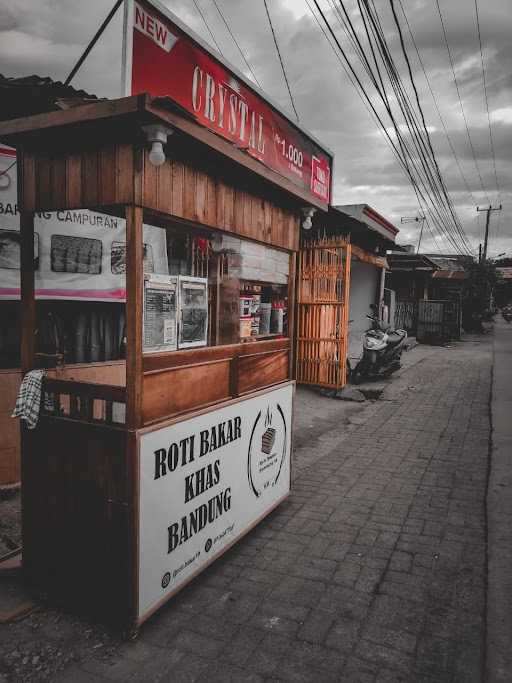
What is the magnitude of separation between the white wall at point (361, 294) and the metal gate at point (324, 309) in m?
4.08

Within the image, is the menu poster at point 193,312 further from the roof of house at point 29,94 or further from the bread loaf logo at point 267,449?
the roof of house at point 29,94

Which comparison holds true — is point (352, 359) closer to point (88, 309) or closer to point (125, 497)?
point (88, 309)

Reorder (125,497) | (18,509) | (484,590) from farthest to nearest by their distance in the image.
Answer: (18,509) → (484,590) → (125,497)

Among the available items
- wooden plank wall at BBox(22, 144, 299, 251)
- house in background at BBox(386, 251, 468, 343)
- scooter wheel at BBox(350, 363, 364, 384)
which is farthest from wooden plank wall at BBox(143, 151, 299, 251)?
house in background at BBox(386, 251, 468, 343)

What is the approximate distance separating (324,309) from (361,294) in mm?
5325

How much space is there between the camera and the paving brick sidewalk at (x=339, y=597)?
8.30ft

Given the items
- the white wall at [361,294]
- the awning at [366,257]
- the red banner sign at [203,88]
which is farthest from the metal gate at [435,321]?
the red banner sign at [203,88]

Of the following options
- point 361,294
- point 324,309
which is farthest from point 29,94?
point 361,294

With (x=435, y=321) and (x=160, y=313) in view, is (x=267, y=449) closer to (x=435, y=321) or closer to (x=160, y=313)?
(x=160, y=313)

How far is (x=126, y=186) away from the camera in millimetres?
2611

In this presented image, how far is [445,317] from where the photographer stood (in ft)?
67.2

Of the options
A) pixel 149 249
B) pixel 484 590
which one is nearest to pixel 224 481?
pixel 484 590

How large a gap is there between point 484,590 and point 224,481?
6.17 ft

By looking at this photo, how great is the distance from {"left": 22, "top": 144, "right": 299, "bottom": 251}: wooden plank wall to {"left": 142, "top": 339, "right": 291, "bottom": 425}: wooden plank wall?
89 cm
